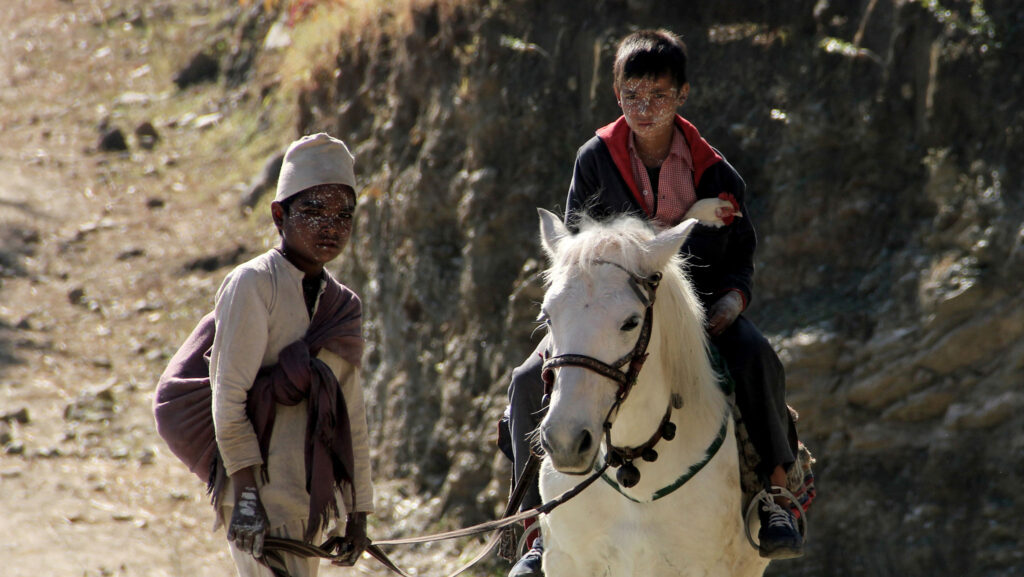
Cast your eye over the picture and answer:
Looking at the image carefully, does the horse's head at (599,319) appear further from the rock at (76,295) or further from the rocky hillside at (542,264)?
the rock at (76,295)

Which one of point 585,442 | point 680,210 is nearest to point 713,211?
point 680,210

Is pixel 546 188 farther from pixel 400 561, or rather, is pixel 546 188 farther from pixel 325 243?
pixel 325 243

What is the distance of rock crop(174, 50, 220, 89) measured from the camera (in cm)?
1781

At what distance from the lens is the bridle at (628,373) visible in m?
3.23

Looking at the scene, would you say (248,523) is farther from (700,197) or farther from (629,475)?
(700,197)

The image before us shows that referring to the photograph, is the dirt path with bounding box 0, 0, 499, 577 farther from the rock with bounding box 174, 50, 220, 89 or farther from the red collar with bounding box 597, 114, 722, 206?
the red collar with bounding box 597, 114, 722, 206

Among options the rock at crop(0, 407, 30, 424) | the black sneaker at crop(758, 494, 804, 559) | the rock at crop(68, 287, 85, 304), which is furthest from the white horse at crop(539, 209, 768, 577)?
the rock at crop(68, 287, 85, 304)

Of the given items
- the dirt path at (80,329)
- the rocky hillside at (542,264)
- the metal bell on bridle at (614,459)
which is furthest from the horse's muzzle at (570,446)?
the dirt path at (80,329)

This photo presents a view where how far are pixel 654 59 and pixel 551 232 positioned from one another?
Answer: 936 mm

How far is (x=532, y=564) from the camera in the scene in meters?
4.46

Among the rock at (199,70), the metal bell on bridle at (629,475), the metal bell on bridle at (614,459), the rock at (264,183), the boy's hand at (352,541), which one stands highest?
the rock at (199,70)

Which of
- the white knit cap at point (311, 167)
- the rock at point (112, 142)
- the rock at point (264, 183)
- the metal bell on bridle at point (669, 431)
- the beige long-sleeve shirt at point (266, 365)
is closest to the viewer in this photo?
the beige long-sleeve shirt at point (266, 365)

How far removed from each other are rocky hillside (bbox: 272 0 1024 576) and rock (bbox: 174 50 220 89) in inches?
320

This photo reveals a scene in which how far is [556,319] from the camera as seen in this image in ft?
11.0
